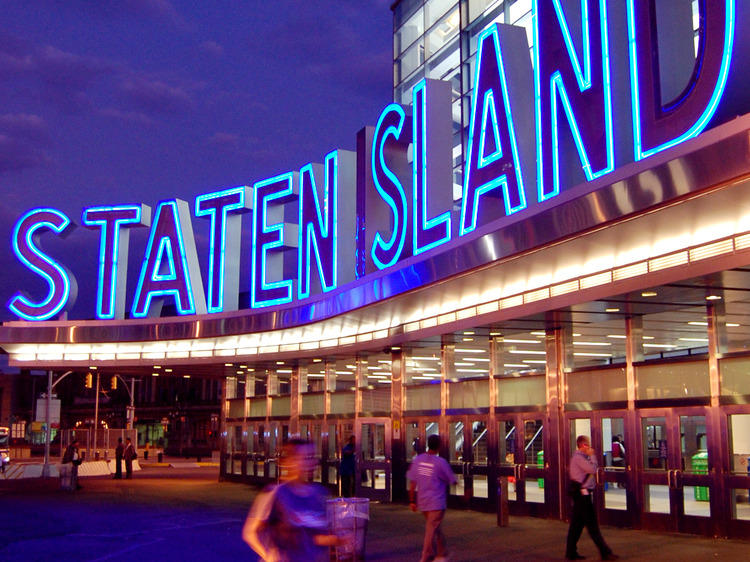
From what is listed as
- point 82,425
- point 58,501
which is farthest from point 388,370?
point 82,425

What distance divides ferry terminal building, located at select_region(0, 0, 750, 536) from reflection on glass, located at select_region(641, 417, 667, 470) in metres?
0.04

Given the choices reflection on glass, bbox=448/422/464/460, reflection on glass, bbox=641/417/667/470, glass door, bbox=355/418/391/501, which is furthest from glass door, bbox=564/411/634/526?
glass door, bbox=355/418/391/501

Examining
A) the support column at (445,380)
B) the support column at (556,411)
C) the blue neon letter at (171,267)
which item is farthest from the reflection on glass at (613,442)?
the blue neon letter at (171,267)

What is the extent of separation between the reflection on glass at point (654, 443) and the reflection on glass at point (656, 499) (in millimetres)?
416

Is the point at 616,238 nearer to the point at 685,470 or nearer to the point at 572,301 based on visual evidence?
the point at 572,301

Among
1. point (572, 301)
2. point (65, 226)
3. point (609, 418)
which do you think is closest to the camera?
point (572, 301)

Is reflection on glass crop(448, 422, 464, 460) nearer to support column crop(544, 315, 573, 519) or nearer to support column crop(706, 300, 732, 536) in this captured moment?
support column crop(544, 315, 573, 519)

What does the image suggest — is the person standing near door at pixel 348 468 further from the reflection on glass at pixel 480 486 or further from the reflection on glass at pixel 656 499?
the reflection on glass at pixel 656 499

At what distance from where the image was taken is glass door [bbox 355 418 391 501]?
2445 centimetres

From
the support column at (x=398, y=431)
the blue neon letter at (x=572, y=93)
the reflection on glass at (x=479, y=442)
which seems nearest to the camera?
the blue neon letter at (x=572, y=93)

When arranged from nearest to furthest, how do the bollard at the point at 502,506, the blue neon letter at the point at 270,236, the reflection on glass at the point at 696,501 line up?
the reflection on glass at the point at 696,501 < the bollard at the point at 502,506 < the blue neon letter at the point at 270,236

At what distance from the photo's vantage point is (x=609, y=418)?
17938 mm

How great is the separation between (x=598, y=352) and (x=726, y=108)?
37.3ft

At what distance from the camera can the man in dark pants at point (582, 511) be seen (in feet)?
44.1
